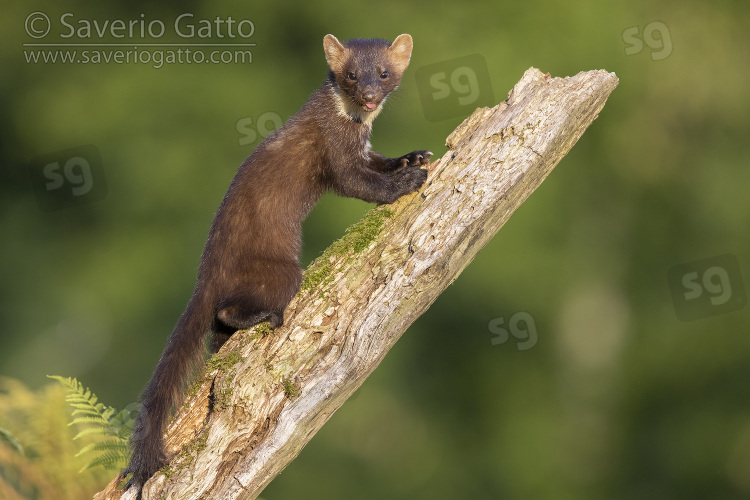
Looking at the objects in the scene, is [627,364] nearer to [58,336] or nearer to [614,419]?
[614,419]

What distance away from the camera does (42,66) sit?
56.2ft

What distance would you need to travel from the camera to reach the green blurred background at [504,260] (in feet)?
48.4

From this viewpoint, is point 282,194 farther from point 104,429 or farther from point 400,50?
point 104,429

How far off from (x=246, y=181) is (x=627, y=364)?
32.1ft

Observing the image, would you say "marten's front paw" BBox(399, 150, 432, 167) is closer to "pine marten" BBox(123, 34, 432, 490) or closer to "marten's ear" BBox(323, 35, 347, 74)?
"pine marten" BBox(123, 34, 432, 490)

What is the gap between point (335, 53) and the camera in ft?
26.3

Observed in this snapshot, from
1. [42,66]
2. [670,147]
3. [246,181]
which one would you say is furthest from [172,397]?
[42,66]

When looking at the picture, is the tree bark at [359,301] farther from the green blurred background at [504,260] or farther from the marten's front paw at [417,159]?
the green blurred background at [504,260]

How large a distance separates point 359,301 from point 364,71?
7.66 ft

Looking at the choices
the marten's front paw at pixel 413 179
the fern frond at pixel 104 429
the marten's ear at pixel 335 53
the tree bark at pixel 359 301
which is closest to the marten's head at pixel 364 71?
the marten's ear at pixel 335 53

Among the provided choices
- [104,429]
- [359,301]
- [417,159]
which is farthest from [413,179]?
[104,429]

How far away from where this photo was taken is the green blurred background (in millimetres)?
14742

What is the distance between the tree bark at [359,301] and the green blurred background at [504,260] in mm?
7461

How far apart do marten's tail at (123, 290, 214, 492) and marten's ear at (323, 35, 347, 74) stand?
7.94 ft
